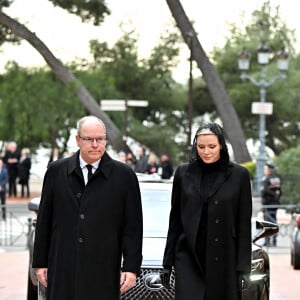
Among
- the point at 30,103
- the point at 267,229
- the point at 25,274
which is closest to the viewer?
the point at 267,229

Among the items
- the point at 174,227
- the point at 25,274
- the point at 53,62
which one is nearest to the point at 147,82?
the point at 53,62

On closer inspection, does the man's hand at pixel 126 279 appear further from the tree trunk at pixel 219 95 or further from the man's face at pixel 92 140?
the tree trunk at pixel 219 95

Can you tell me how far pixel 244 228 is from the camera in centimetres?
684

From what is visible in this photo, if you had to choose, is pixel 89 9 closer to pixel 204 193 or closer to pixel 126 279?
pixel 204 193

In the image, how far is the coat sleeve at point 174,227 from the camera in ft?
22.7

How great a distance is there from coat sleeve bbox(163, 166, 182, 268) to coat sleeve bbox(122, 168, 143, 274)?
322mm

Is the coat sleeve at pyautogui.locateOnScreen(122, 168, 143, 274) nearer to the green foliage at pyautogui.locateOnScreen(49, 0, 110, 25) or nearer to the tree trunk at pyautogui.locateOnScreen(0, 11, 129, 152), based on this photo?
the tree trunk at pyautogui.locateOnScreen(0, 11, 129, 152)

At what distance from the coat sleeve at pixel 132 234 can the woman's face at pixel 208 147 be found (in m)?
0.48

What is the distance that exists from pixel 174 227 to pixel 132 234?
425 mm

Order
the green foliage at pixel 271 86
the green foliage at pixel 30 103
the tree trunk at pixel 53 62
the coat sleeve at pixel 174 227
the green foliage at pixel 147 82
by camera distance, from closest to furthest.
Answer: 1. the coat sleeve at pixel 174 227
2. the tree trunk at pixel 53 62
3. the green foliage at pixel 30 103
4. the green foliage at pixel 271 86
5. the green foliage at pixel 147 82

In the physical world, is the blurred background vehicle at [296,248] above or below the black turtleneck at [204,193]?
Result: below

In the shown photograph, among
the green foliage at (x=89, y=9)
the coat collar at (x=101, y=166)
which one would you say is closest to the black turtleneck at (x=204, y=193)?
the coat collar at (x=101, y=166)

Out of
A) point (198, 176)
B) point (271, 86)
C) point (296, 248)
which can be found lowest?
point (296, 248)

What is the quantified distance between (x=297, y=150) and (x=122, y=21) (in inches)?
866
